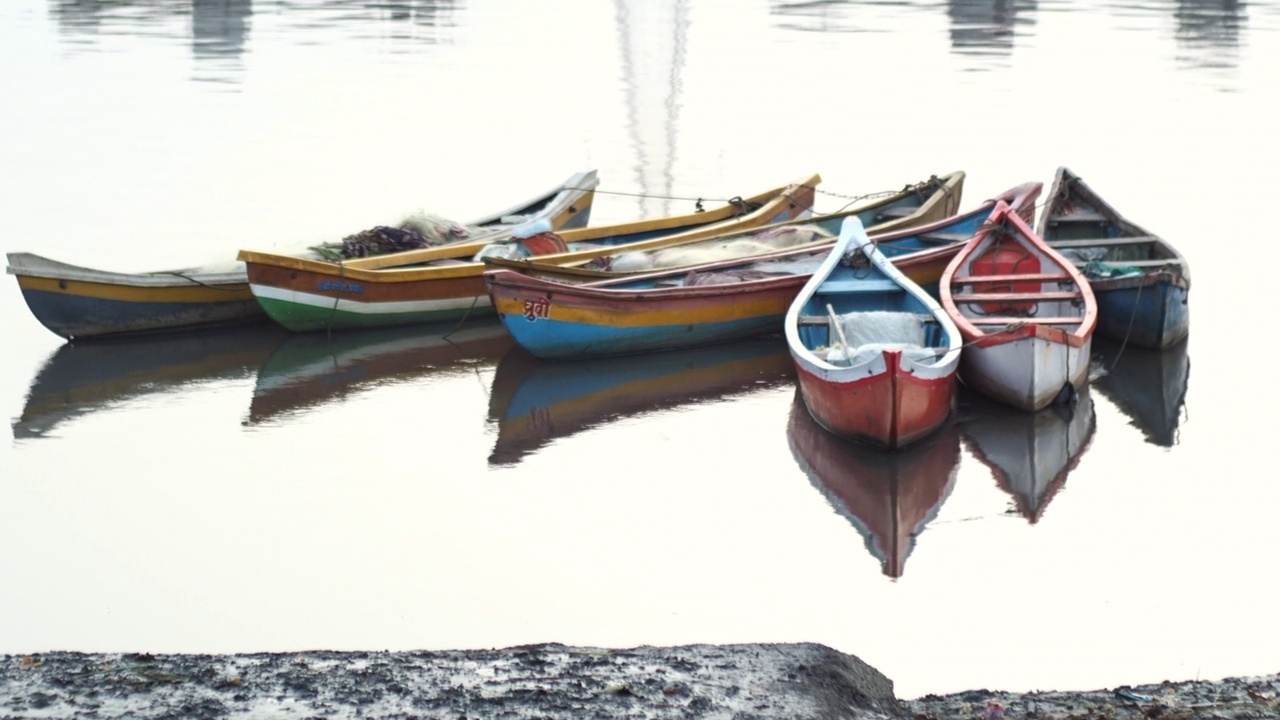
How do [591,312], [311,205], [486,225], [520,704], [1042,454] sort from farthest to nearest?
1. [311,205]
2. [486,225]
3. [591,312]
4. [1042,454]
5. [520,704]

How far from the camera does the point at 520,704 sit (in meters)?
5.47

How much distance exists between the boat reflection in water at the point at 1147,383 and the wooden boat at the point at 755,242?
1.55 meters

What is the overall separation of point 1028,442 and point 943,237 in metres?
3.38

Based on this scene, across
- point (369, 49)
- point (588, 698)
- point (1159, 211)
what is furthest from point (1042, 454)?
point (369, 49)

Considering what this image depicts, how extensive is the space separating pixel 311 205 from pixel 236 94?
9.27 metres

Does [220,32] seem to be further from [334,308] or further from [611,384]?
[611,384]

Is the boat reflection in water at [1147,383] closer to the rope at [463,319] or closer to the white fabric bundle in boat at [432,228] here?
the rope at [463,319]

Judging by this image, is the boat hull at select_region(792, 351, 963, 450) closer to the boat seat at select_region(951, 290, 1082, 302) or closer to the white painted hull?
the white painted hull

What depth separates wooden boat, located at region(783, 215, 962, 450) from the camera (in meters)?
9.16

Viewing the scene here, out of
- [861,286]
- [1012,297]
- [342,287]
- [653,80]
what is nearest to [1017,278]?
[1012,297]

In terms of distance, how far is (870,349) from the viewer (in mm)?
9555

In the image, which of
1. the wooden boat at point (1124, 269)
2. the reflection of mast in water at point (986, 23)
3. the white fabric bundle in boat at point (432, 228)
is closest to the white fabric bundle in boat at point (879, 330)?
the wooden boat at point (1124, 269)

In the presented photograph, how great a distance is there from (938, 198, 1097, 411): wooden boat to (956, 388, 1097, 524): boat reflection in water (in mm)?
111

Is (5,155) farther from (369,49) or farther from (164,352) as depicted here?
(369,49)
